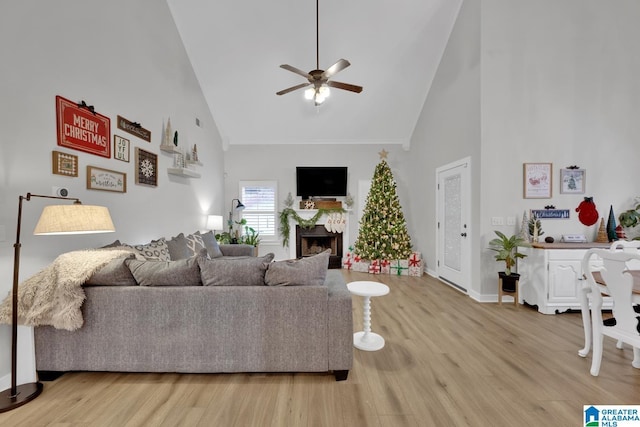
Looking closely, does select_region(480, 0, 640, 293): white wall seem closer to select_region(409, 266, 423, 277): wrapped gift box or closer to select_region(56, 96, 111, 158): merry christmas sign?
select_region(409, 266, 423, 277): wrapped gift box

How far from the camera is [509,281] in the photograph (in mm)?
4059

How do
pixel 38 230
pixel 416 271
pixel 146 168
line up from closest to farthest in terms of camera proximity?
pixel 38 230 → pixel 146 168 → pixel 416 271

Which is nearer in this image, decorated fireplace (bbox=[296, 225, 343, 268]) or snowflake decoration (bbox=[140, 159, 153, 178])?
snowflake decoration (bbox=[140, 159, 153, 178])

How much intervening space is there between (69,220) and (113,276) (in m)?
0.54

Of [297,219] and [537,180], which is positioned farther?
[297,219]

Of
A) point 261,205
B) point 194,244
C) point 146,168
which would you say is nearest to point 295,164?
point 261,205

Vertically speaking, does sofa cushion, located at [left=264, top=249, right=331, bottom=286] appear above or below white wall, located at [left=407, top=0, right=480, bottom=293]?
below

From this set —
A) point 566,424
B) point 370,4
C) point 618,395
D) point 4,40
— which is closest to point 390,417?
point 566,424

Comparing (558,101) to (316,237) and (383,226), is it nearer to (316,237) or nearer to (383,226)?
(383,226)

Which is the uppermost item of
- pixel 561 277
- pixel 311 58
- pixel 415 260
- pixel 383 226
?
pixel 311 58

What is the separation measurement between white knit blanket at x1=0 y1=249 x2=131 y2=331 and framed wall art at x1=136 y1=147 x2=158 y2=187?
1929 millimetres

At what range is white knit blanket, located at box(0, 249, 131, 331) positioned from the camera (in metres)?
2.19

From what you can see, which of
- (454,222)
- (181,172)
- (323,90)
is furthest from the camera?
(454,222)

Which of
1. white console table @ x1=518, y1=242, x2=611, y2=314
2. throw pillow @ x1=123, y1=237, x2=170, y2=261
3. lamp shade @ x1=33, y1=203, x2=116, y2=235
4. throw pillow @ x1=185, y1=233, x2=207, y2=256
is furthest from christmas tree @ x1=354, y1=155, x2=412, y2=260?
lamp shade @ x1=33, y1=203, x2=116, y2=235
